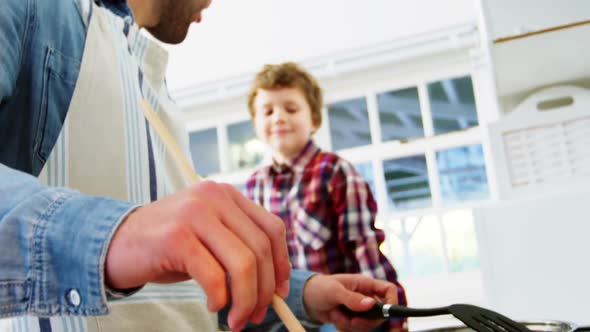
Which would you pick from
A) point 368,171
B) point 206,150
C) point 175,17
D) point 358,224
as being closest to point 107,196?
point 175,17

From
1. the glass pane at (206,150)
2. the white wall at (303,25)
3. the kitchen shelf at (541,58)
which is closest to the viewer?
the kitchen shelf at (541,58)

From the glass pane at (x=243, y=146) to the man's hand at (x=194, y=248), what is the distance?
281 centimetres

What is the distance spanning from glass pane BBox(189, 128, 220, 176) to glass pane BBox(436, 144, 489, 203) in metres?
1.31

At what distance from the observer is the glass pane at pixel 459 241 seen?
2.51m

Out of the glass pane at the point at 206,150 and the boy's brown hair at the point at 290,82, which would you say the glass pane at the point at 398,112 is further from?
the boy's brown hair at the point at 290,82

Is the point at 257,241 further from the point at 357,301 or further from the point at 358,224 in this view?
the point at 358,224

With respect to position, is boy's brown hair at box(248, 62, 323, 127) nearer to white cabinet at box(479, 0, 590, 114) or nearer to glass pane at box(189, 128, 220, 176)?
white cabinet at box(479, 0, 590, 114)

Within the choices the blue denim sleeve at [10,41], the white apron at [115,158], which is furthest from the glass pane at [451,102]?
the blue denim sleeve at [10,41]

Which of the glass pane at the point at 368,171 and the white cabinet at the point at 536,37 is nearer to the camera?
the white cabinet at the point at 536,37

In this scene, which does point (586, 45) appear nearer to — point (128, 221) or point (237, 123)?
point (128, 221)

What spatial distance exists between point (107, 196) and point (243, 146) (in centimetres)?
265

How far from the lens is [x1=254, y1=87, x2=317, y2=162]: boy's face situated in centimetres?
146

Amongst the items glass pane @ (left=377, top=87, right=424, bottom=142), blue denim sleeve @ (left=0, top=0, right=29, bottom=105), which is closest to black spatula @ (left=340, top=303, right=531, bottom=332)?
blue denim sleeve @ (left=0, top=0, right=29, bottom=105)

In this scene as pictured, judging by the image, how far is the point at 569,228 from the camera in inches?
42.3
